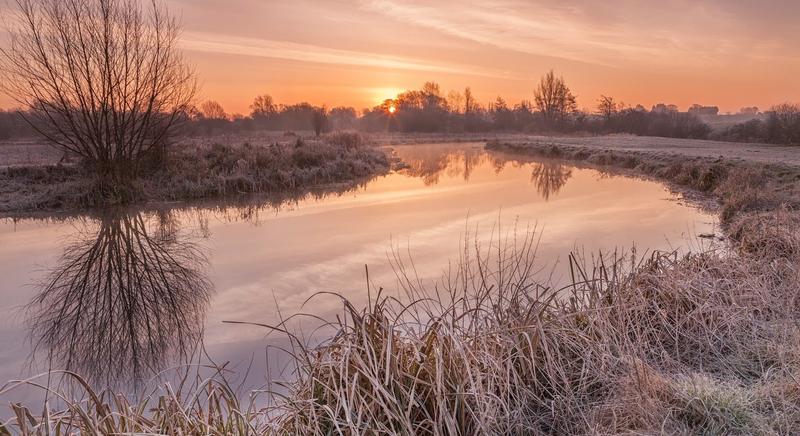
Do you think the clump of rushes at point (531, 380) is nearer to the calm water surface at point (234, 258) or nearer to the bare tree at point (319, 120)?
the calm water surface at point (234, 258)

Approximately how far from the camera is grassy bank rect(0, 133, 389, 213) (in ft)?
35.8

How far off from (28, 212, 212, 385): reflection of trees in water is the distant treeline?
28.2 m

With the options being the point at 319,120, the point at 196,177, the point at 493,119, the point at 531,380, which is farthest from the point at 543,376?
the point at 493,119

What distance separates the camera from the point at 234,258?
7273 mm

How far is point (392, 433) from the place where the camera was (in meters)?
2.32

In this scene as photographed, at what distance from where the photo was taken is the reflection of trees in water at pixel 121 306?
4.16 meters

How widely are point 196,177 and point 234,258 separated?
676 centimetres

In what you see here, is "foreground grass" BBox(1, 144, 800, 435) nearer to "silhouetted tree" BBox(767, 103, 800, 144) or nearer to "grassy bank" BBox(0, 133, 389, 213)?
"grassy bank" BBox(0, 133, 389, 213)

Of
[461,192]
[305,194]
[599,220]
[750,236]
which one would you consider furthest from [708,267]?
[305,194]

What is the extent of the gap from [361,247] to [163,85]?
855cm

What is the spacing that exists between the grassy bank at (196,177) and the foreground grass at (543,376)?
9.43 metres

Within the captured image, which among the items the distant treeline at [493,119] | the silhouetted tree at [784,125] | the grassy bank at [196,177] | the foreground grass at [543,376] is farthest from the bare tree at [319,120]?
the foreground grass at [543,376]

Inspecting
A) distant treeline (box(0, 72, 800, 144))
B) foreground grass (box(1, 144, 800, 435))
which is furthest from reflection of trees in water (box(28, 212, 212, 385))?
distant treeline (box(0, 72, 800, 144))

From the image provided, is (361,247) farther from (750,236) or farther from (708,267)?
(750,236)
